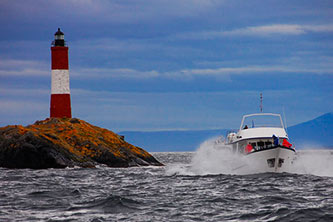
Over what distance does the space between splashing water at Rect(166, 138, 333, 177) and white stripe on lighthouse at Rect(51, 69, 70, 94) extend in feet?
55.4

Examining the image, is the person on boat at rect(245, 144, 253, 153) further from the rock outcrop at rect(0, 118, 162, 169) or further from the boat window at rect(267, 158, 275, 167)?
the rock outcrop at rect(0, 118, 162, 169)

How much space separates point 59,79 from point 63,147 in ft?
36.2

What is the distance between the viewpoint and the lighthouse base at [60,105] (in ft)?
182

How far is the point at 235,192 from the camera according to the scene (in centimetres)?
2284

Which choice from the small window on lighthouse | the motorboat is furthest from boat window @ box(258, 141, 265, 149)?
the small window on lighthouse

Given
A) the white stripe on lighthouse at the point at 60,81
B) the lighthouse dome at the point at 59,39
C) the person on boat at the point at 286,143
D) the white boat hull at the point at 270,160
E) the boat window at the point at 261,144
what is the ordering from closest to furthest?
1. the white boat hull at the point at 270,160
2. the person on boat at the point at 286,143
3. the boat window at the point at 261,144
4. the white stripe on lighthouse at the point at 60,81
5. the lighthouse dome at the point at 59,39

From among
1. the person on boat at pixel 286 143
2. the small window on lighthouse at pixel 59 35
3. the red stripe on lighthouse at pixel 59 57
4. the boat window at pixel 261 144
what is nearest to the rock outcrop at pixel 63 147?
the red stripe on lighthouse at pixel 59 57

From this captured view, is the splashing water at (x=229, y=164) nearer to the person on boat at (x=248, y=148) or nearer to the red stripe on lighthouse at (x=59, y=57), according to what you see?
Result: the person on boat at (x=248, y=148)

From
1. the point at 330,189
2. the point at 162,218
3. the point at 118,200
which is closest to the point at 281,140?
the point at 330,189

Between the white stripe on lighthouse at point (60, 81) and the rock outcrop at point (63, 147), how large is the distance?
301 centimetres

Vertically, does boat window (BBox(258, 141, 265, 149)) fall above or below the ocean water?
above

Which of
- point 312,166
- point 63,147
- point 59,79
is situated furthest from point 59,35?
point 312,166

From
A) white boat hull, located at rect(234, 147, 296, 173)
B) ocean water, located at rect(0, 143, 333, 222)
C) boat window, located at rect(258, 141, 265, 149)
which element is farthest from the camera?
boat window, located at rect(258, 141, 265, 149)

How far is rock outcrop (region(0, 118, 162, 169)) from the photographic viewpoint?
44.6m
